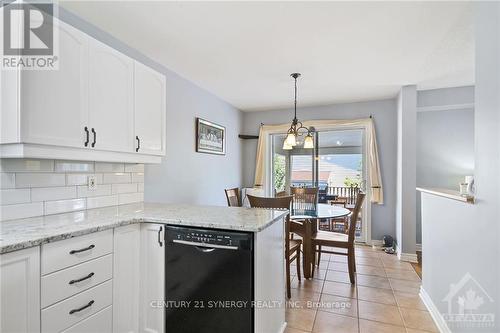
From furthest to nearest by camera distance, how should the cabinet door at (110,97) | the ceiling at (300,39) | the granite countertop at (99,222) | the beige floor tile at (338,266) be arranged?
the beige floor tile at (338,266)
the ceiling at (300,39)
the cabinet door at (110,97)
the granite countertop at (99,222)

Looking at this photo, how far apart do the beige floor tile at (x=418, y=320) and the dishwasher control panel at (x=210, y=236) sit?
1.61 meters

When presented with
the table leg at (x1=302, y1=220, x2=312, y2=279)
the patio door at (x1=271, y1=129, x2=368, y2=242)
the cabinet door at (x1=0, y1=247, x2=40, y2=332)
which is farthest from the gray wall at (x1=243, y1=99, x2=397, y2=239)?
the cabinet door at (x1=0, y1=247, x2=40, y2=332)

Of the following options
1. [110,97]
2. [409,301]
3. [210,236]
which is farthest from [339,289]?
[110,97]

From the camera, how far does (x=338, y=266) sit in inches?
129

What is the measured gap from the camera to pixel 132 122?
2012mm

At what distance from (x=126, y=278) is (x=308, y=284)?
187 centimetres

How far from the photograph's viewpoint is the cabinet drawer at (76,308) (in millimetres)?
1236

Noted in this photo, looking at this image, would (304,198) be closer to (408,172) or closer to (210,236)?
(408,172)

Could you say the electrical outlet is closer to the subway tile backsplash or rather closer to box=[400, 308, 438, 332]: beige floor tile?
the subway tile backsplash

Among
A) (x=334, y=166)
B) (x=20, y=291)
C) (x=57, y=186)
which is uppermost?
(x=334, y=166)

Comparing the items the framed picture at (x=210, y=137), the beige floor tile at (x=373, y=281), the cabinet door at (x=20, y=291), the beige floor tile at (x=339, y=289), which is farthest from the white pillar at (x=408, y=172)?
the cabinet door at (x=20, y=291)

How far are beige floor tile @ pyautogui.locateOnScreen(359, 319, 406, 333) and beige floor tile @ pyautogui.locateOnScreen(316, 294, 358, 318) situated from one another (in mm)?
127

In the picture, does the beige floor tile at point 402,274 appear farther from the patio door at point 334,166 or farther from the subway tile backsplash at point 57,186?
the subway tile backsplash at point 57,186

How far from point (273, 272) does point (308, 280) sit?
1335mm
